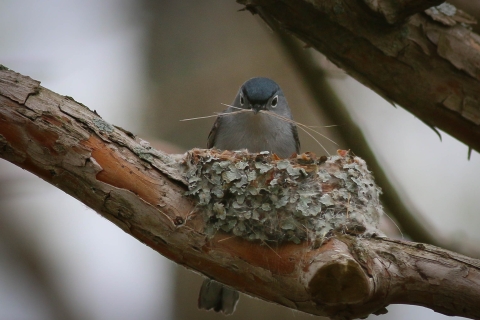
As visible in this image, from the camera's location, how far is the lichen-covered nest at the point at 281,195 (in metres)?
2.83

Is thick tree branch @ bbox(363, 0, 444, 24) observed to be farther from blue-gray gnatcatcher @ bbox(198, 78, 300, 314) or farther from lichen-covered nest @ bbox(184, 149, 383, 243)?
blue-gray gnatcatcher @ bbox(198, 78, 300, 314)

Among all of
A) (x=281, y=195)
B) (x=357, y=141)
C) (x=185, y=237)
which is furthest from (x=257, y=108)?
(x=185, y=237)

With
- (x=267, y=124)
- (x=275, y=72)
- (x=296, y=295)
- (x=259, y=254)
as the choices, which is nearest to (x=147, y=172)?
(x=259, y=254)

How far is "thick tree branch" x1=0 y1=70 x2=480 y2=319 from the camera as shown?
101 inches

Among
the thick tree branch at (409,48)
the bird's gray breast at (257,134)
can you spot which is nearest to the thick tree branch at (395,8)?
the thick tree branch at (409,48)

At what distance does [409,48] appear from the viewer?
10.9ft

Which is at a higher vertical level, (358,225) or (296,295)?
(358,225)

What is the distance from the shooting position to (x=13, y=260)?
6031mm

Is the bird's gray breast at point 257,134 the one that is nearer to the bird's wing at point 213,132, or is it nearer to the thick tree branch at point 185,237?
the bird's wing at point 213,132

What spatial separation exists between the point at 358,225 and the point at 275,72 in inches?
143

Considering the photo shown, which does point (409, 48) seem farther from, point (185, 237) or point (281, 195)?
point (185, 237)

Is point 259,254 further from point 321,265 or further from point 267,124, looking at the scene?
point 267,124

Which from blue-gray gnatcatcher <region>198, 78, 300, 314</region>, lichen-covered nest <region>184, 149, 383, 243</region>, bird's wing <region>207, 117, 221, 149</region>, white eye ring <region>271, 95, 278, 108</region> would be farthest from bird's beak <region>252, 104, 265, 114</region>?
lichen-covered nest <region>184, 149, 383, 243</region>

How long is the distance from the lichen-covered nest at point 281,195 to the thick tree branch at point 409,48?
599mm
